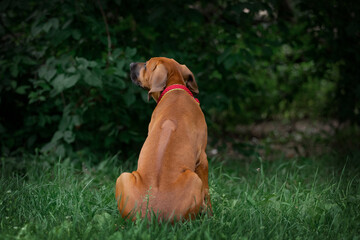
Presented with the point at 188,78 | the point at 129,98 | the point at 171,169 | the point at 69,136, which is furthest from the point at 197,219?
the point at 69,136

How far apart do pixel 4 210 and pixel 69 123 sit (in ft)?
6.36

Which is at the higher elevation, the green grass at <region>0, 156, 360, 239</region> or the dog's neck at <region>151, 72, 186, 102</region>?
the dog's neck at <region>151, 72, 186, 102</region>

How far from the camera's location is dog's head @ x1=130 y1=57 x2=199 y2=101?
11.4 feet

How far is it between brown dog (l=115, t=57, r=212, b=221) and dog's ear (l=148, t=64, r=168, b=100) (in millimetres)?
128

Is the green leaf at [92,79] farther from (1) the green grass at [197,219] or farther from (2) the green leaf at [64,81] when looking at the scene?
(1) the green grass at [197,219]

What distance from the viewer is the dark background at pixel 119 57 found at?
4.83 m

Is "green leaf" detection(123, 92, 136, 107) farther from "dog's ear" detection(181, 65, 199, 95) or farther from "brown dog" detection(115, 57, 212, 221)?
"brown dog" detection(115, 57, 212, 221)

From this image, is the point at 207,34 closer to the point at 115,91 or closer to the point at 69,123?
the point at 115,91

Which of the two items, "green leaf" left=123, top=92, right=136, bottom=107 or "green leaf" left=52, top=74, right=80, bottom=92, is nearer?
"green leaf" left=52, top=74, right=80, bottom=92

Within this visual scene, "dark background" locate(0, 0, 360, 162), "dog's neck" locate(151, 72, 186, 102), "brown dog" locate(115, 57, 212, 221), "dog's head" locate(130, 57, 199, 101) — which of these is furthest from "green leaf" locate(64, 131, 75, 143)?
"brown dog" locate(115, 57, 212, 221)

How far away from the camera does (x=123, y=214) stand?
2.87 meters

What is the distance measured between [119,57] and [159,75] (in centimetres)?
160

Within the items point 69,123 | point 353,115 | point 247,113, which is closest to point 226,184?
point 69,123

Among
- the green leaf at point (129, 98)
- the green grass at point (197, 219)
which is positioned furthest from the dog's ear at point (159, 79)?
the green leaf at point (129, 98)
